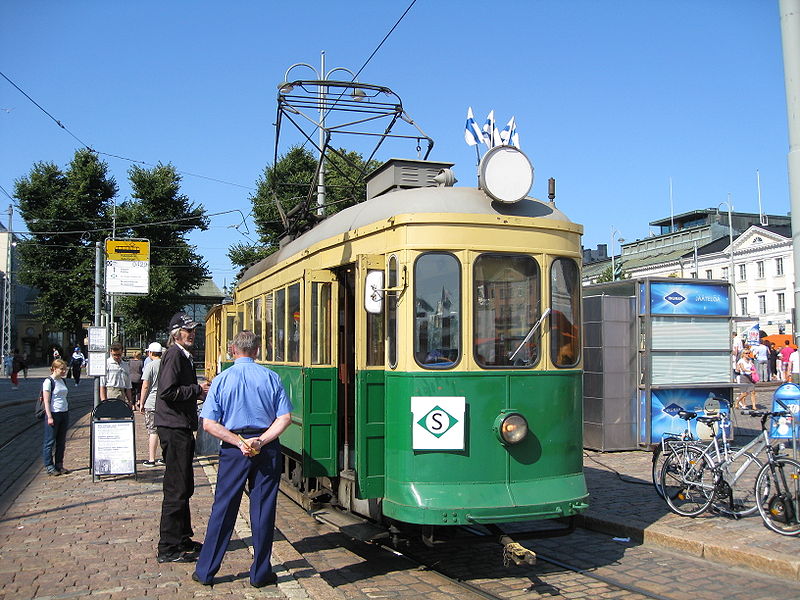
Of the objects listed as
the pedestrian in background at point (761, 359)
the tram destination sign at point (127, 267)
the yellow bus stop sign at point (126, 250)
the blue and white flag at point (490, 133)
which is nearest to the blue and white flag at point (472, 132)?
the blue and white flag at point (490, 133)

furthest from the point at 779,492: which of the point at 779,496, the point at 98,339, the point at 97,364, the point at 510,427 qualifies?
the point at 98,339

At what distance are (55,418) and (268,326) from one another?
10.6 feet

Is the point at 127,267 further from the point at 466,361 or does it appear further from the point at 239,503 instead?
the point at 466,361

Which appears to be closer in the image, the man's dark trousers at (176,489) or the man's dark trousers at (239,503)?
the man's dark trousers at (239,503)

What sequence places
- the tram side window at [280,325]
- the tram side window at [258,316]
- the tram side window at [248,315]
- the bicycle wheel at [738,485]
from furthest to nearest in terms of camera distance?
the tram side window at [248,315], the tram side window at [258,316], the tram side window at [280,325], the bicycle wheel at [738,485]

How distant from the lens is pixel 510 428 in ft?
19.8

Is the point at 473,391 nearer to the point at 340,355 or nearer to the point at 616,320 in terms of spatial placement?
the point at 340,355

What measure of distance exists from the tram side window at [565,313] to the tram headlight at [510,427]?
0.59 m

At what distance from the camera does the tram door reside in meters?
7.22

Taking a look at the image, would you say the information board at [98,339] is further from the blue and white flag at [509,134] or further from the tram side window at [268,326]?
the blue and white flag at [509,134]

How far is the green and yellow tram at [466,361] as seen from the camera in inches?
235

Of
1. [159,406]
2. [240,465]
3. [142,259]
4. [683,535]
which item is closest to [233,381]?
[240,465]

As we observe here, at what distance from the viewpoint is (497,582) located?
6262 millimetres

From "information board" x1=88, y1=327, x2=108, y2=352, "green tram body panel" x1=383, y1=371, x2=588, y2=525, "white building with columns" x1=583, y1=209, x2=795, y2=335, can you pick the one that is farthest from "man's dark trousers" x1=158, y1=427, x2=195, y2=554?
"white building with columns" x1=583, y1=209, x2=795, y2=335
